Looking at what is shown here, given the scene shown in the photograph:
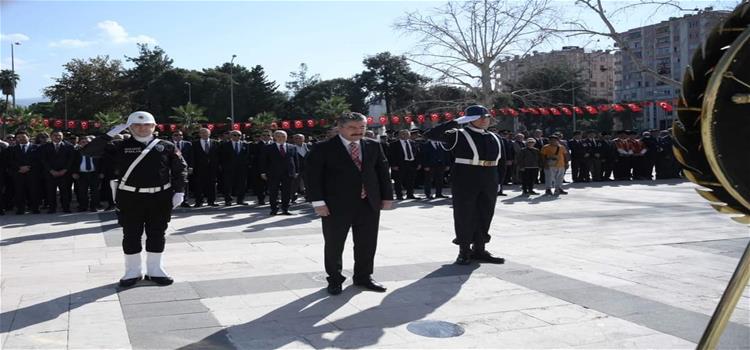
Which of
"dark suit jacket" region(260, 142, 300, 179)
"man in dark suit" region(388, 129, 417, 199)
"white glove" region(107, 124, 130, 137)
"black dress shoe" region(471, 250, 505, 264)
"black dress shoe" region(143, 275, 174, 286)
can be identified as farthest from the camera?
"man in dark suit" region(388, 129, 417, 199)

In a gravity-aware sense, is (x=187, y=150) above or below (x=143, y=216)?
above

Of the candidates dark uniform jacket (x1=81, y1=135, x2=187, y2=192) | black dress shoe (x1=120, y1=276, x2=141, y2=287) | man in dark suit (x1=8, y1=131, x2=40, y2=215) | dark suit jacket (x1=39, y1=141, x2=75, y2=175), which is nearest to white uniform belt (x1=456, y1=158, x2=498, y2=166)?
dark uniform jacket (x1=81, y1=135, x2=187, y2=192)

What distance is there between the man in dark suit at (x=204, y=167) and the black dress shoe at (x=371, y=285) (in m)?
10.0

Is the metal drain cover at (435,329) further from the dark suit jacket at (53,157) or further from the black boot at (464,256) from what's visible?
the dark suit jacket at (53,157)

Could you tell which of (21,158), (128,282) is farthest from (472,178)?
(21,158)

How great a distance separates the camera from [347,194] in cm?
629

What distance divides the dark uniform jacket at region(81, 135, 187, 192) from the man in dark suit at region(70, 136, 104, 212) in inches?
337

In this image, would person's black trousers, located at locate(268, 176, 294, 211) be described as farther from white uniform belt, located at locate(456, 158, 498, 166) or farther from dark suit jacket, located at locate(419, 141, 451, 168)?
white uniform belt, located at locate(456, 158, 498, 166)

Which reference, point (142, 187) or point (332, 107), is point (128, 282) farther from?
point (332, 107)

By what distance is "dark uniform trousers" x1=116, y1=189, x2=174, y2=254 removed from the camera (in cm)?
660

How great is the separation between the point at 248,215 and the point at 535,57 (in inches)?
1054

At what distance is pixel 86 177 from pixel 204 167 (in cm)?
266

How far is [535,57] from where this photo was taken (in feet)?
119

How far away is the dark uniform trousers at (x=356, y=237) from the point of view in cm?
625
